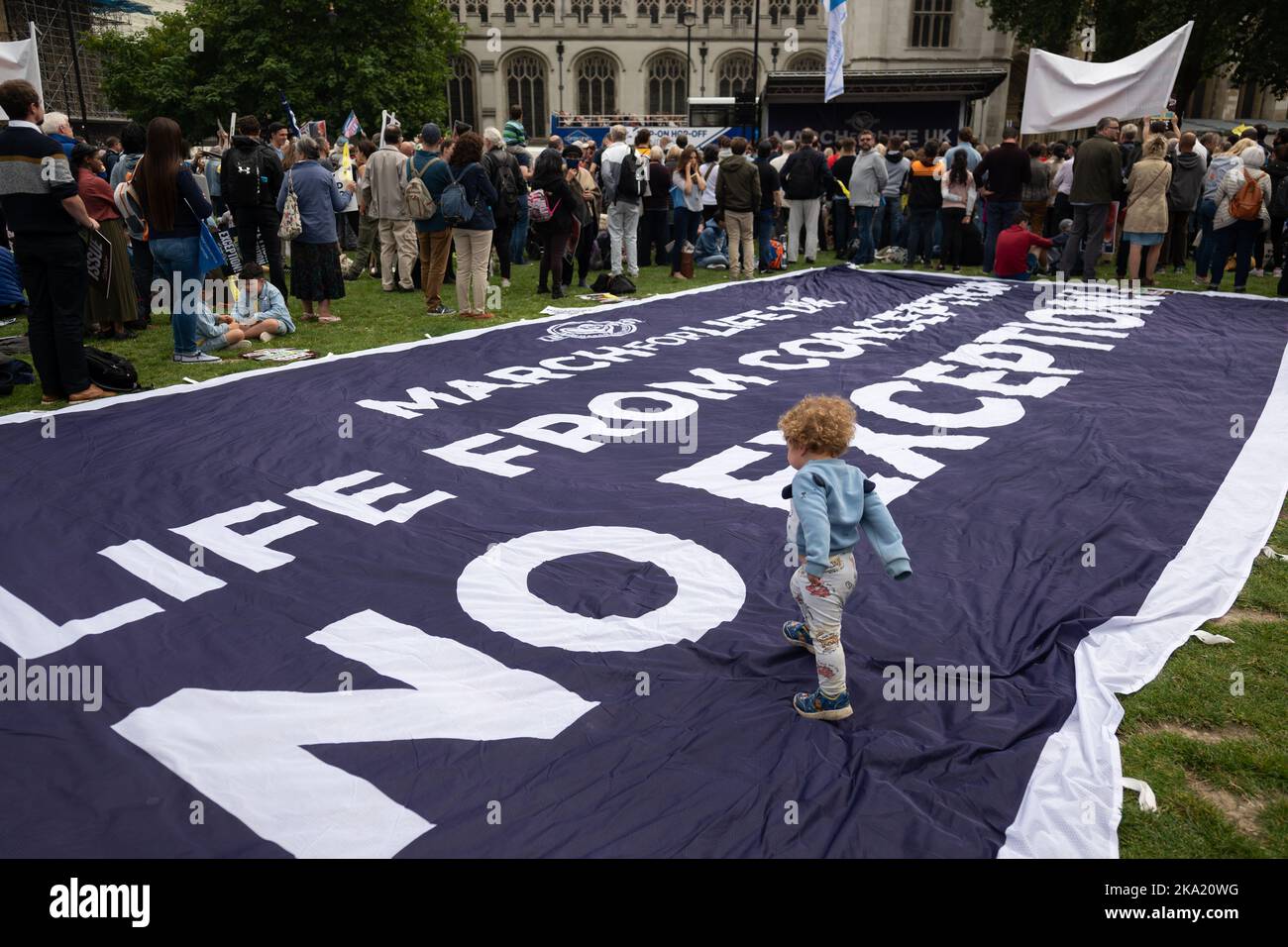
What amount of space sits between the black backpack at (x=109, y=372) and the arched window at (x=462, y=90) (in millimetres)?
58581

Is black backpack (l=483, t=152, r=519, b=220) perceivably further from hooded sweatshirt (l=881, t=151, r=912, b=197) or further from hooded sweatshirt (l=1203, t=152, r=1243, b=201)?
hooded sweatshirt (l=1203, t=152, r=1243, b=201)

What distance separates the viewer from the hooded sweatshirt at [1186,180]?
12555mm

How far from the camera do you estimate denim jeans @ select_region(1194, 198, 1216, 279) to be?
40.6 feet

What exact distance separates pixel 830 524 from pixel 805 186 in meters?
12.5

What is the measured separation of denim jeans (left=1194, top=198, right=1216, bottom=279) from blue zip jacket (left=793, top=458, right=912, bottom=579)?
12031 millimetres

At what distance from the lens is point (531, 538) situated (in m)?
4.50

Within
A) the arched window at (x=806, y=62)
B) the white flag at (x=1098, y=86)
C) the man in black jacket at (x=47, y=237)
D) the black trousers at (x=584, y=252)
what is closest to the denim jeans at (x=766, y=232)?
the black trousers at (x=584, y=252)

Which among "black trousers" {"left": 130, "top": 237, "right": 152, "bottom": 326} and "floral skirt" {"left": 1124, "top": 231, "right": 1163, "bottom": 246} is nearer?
"black trousers" {"left": 130, "top": 237, "right": 152, "bottom": 326}

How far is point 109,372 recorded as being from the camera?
22.7 feet

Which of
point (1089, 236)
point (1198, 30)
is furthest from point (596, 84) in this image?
point (1089, 236)

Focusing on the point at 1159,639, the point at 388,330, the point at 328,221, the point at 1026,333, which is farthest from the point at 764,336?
the point at 1159,639

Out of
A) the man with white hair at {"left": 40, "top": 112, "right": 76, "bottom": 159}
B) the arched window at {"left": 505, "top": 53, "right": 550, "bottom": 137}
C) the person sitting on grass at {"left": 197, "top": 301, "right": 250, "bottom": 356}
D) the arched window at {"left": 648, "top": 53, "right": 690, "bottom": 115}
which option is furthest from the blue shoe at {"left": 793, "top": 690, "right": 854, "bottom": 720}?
the arched window at {"left": 648, "top": 53, "right": 690, "bottom": 115}

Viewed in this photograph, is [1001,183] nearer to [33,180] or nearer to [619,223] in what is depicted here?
[619,223]

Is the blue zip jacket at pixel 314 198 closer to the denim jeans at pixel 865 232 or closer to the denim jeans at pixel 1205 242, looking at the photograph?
the denim jeans at pixel 865 232
